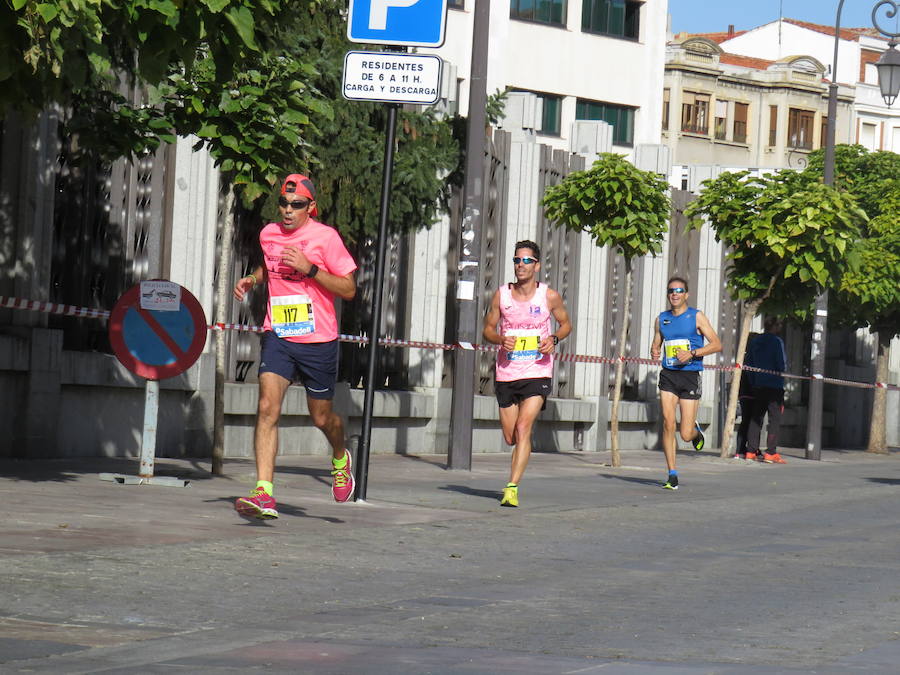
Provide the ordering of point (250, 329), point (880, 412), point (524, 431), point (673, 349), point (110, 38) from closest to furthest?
point (110, 38)
point (524, 431)
point (250, 329)
point (673, 349)
point (880, 412)

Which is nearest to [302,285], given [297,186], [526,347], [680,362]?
[297,186]

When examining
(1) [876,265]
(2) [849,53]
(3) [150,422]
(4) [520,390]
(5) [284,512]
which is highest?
(2) [849,53]

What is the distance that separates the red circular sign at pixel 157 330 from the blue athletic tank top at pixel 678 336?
19.3 ft

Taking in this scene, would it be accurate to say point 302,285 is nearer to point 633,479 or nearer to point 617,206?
point 633,479

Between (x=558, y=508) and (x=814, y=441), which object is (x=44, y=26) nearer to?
Answer: (x=558, y=508)

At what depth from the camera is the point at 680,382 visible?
17531 millimetres

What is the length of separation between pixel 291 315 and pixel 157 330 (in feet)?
6.60

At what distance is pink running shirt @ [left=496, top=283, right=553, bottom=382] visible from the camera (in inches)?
546

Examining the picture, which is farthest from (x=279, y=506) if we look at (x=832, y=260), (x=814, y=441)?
(x=814, y=441)

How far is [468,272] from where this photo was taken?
58.0ft

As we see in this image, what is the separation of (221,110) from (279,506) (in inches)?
110

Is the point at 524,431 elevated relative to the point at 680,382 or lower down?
lower down

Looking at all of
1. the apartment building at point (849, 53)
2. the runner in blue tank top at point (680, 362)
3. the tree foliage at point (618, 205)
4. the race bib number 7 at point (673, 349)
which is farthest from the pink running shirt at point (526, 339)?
the apartment building at point (849, 53)

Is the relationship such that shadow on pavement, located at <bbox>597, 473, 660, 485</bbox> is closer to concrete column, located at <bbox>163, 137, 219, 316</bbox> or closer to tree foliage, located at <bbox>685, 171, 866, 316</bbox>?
concrete column, located at <bbox>163, 137, 219, 316</bbox>
